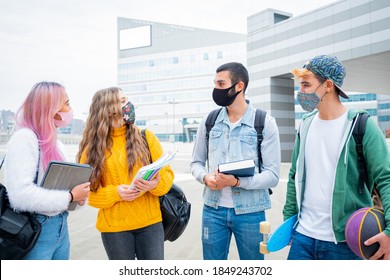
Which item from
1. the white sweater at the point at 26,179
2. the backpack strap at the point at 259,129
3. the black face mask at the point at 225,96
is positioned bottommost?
the white sweater at the point at 26,179

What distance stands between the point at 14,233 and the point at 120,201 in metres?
0.80

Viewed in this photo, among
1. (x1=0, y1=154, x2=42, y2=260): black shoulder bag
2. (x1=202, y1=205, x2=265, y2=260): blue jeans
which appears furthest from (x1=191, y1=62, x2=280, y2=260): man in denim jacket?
(x1=0, y1=154, x2=42, y2=260): black shoulder bag

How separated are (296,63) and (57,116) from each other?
19.2 m

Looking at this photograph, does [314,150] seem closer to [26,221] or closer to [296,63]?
[26,221]

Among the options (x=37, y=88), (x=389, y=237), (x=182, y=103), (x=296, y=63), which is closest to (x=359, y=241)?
(x=389, y=237)

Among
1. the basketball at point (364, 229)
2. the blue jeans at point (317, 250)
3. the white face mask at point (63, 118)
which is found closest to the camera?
the basketball at point (364, 229)

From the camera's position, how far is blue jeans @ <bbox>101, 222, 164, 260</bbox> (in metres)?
2.77

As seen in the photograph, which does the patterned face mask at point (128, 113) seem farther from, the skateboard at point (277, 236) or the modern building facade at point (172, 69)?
the modern building facade at point (172, 69)

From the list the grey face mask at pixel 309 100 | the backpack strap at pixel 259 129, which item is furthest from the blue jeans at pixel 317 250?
the grey face mask at pixel 309 100

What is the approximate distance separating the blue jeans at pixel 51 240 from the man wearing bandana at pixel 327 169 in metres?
1.62

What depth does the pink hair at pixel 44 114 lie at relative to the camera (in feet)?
8.07

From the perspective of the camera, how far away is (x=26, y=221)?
7.46 ft

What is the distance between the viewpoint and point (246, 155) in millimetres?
2947

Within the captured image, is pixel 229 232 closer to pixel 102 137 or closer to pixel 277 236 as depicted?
pixel 277 236
